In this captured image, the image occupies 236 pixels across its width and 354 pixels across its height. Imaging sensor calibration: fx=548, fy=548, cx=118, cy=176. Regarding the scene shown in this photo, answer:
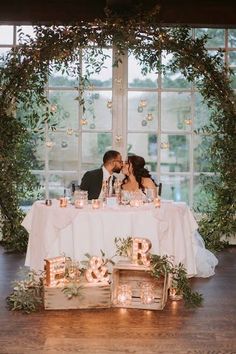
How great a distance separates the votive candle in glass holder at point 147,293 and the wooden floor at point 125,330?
119mm

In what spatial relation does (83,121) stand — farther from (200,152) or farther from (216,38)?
(216,38)

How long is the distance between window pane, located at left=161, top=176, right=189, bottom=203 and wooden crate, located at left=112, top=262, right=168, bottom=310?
2.82 m

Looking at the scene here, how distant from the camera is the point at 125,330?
3.69 metres

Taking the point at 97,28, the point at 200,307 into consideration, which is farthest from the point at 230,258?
the point at 97,28

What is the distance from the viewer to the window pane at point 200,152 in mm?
6984

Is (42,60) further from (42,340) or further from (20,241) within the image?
(42,340)

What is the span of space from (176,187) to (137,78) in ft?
4.88

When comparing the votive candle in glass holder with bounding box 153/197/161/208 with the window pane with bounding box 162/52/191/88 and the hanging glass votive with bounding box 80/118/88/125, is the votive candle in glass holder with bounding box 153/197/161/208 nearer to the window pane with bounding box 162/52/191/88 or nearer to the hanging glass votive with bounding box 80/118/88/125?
the hanging glass votive with bounding box 80/118/88/125

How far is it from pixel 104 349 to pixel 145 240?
4.01 feet

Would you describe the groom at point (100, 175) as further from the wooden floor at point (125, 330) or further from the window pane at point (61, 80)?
the window pane at point (61, 80)

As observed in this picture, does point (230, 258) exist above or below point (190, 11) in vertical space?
below

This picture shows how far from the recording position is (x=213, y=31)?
694 cm

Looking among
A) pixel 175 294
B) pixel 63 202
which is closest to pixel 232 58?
pixel 63 202

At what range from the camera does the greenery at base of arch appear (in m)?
6.05
